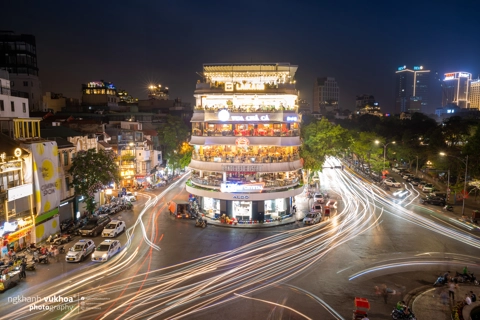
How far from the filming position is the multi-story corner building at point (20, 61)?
251ft

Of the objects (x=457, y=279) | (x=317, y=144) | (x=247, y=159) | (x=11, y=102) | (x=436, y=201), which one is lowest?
(x=436, y=201)

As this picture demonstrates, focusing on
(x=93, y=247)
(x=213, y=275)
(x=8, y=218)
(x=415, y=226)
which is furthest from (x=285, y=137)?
(x=8, y=218)

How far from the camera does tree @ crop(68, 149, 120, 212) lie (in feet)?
127

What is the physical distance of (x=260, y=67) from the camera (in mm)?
45312

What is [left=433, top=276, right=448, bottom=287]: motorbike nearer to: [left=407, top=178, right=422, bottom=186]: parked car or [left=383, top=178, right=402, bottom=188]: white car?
[left=383, top=178, right=402, bottom=188]: white car

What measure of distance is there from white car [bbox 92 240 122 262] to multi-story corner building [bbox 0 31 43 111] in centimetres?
6218

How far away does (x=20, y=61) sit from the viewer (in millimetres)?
77438

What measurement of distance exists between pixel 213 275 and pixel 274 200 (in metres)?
18.8

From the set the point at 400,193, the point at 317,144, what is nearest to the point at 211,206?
the point at 317,144

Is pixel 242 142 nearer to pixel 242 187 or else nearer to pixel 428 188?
pixel 242 187

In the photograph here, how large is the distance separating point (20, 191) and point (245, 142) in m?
23.5

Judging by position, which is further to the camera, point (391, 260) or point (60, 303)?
point (391, 260)

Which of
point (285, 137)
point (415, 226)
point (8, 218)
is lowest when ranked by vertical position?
point (415, 226)

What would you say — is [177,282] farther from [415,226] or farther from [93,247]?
[415,226]
